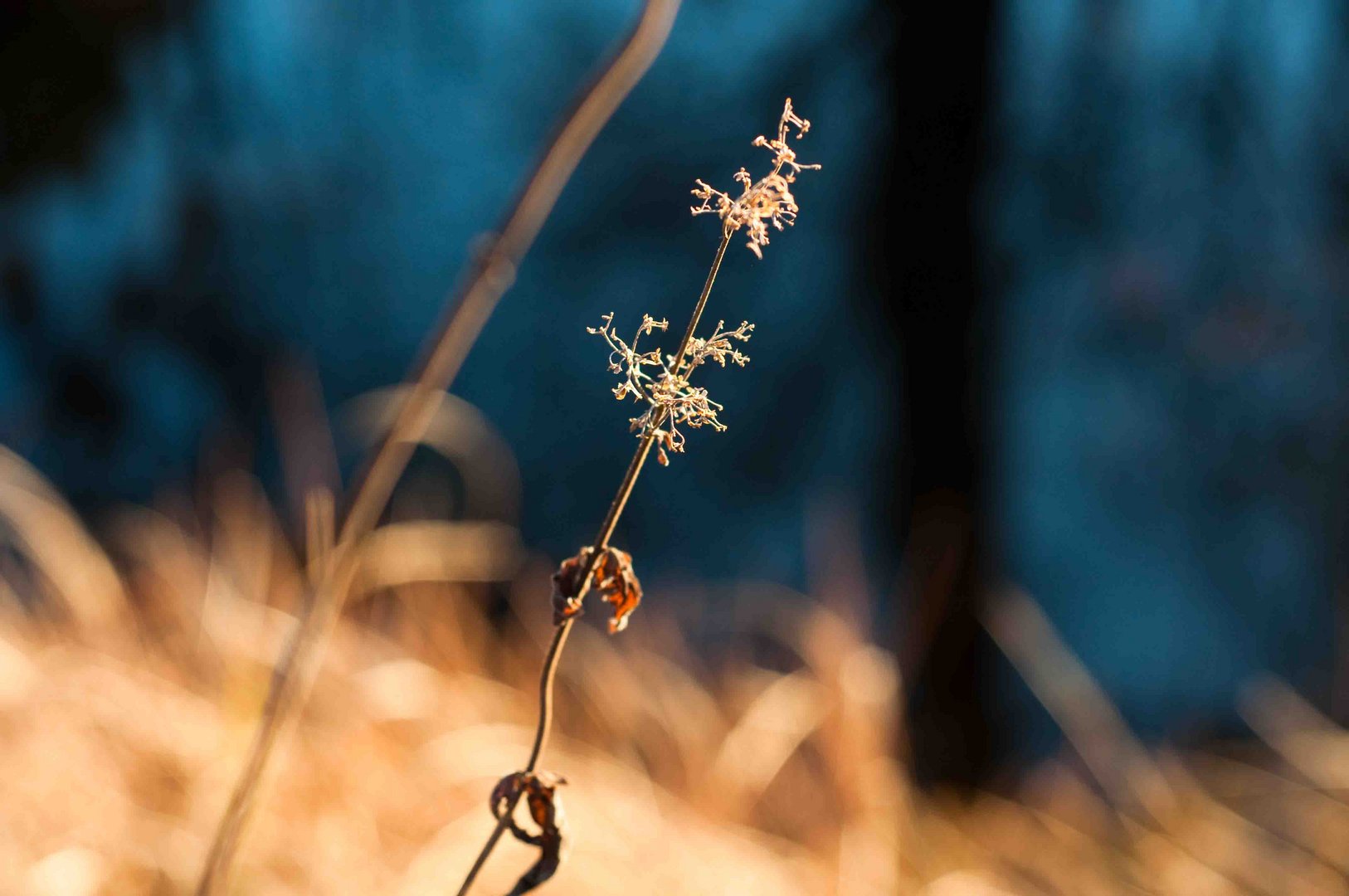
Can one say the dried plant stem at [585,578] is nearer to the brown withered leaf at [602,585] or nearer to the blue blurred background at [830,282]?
the brown withered leaf at [602,585]

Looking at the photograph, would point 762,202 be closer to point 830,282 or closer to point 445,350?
point 445,350

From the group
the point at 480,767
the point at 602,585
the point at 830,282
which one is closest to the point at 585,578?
the point at 602,585

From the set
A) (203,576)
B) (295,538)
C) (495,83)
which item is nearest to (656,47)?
(203,576)

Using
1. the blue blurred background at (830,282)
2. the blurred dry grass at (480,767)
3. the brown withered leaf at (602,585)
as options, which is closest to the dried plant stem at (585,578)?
the brown withered leaf at (602,585)

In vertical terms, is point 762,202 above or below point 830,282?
below

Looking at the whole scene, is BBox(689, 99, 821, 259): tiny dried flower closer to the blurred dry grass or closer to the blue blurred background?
the blurred dry grass
